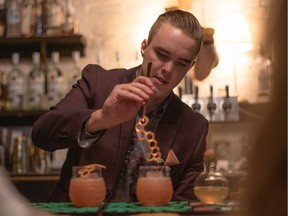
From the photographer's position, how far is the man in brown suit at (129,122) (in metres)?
1.82

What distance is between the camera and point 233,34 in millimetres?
3934

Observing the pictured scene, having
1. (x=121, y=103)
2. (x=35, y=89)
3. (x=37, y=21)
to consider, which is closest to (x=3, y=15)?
(x=37, y=21)

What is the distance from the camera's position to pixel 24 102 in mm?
3955

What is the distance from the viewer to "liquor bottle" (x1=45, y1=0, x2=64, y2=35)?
3.88 m

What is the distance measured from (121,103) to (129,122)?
1.07 ft

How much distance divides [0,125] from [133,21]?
51.7 inches

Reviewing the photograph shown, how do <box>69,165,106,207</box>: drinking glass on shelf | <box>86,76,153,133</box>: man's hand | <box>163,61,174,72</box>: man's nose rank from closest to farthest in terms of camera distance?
<box>69,165,106,207</box>: drinking glass on shelf
<box>86,76,153,133</box>: man's hand
<box>163,61,174,72</box>: man's nose

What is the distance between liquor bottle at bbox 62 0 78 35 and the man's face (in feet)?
6.29

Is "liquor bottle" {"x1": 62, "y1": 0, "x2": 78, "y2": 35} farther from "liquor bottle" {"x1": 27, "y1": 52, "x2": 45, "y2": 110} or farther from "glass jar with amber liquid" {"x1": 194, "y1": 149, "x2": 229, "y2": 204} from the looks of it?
"glass jar with amber liquid" {"x1": 194, "y1": 149, "x2": 229, "y2": 204}

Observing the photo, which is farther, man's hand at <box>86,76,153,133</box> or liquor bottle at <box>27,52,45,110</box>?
liquor bottle at <box>27,52,45,110</box>

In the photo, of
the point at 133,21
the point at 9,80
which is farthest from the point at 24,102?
the point at 133,21

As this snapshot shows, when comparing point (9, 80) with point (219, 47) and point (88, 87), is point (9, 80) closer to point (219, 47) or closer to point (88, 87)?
point (219, 47)

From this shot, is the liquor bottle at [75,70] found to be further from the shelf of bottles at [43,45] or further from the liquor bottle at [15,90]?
the liquor bottle at [15,90]

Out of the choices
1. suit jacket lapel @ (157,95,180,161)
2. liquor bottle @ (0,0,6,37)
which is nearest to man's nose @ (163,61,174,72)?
suit jacket lapel @ (157,95,180,161)
